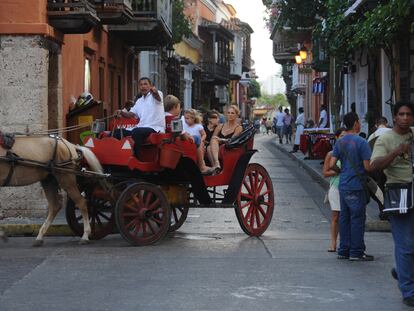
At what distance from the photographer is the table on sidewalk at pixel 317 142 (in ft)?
90.1

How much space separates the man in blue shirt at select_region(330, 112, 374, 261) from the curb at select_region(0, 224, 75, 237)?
4398 mm

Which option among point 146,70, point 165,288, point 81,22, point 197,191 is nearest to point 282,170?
point 146,70

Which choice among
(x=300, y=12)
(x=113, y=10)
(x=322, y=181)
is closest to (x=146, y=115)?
(x=113, y=10)

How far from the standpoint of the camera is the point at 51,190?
39.8ft

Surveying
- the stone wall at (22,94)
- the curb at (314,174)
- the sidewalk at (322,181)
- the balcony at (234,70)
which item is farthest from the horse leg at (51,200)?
the balcony at (234,70)

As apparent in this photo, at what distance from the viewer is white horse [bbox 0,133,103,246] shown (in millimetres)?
11500

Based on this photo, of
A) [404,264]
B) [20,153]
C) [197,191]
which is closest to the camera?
[404,264]

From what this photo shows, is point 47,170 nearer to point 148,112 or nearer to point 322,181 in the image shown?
point 148,112

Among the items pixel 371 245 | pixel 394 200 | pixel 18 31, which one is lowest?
pixel 371 245

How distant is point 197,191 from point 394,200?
487cm

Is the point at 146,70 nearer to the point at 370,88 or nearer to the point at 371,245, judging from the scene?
the point at 370,88

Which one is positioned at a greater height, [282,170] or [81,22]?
[81,22]

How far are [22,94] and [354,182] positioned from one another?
6.53 m

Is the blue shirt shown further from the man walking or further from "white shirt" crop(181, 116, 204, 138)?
"white shirt" crop(181, 116, 204, 138)
